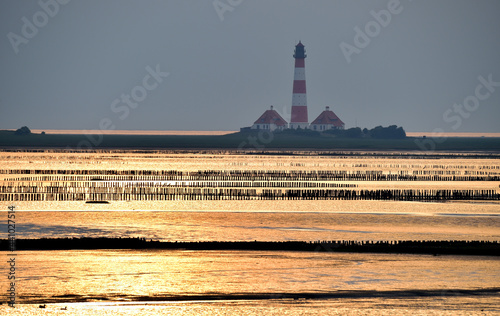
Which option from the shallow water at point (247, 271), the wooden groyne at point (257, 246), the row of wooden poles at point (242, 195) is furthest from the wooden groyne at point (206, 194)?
the wooden groyne at point (257, 246)

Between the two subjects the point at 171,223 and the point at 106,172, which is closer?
the point at 171,223

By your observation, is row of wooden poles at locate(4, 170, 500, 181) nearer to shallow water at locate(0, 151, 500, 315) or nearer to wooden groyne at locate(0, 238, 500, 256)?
shallow water at locate(0, 151, 500, 315)

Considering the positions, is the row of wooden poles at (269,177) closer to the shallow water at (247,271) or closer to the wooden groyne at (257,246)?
the shallow water at (247,271)

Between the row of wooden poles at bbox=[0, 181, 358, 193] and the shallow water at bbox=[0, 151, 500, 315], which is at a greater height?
the row of wooden poles at bbox=[0, 181, 358, 193]

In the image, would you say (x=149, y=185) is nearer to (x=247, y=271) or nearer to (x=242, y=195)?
(x=242, y=195)

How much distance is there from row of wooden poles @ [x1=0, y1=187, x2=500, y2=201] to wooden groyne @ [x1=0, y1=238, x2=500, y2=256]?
1941 centimetres

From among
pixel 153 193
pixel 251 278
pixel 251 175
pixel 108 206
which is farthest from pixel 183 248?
pixel 251 175

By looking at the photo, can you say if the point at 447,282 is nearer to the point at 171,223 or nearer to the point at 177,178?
the point at 171,223

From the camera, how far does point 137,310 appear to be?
733 inches

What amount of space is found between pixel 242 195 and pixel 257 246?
2369cm

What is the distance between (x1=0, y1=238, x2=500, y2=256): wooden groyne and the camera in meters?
27.0

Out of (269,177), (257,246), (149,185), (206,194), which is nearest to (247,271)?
(257,246)

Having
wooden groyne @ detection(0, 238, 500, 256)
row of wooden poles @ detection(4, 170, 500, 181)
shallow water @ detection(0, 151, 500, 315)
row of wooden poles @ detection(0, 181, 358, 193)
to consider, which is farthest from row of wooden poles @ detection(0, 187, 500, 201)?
wooden groyne @ detection(0, 238, 500, 256)

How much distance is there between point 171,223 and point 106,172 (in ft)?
122
